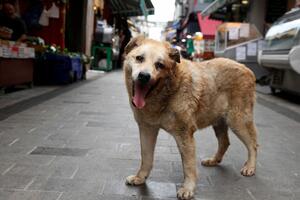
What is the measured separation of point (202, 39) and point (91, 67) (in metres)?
11.7

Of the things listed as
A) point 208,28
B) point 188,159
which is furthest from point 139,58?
point 208,28

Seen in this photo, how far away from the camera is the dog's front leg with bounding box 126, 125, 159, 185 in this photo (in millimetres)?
3982

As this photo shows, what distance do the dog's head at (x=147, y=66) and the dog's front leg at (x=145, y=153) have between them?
51 cm

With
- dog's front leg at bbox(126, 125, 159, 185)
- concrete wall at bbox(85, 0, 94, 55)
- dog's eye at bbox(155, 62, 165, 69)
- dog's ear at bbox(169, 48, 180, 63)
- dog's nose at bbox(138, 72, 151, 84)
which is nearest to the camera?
dog's nose at bbox(138, 72, 151, 84)

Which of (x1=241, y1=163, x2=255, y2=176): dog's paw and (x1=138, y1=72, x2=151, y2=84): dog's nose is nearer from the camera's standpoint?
(x1=138, y1=72, x2=151, y2=84): dog's nose

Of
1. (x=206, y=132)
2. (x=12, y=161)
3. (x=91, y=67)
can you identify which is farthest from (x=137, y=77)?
(x=91, y=67)

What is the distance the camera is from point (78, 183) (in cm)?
397

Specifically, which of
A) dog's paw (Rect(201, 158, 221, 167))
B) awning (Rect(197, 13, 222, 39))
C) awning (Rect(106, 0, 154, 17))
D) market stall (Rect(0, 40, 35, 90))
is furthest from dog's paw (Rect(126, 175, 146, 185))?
awning (Rect(197, 13, 222, 39))

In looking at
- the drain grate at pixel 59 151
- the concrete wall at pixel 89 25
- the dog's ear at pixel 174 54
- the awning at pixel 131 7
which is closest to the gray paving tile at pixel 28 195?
the drain grate at pixel 59 151

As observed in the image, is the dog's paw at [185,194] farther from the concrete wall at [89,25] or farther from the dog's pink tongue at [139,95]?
the concrete wall at [89,25]

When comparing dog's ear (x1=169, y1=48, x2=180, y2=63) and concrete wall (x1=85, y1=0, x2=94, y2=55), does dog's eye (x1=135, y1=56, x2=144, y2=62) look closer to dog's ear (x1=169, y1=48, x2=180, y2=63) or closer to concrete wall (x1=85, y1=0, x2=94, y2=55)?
dog's ear (x1=169, y1=48, x2=180, y2=63)

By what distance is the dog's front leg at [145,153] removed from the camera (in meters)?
3.98

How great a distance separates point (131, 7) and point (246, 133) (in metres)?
21.0

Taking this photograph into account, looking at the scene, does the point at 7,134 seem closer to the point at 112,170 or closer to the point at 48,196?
the point at 112,170
